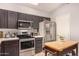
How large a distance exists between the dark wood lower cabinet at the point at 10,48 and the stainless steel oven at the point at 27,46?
7 cm

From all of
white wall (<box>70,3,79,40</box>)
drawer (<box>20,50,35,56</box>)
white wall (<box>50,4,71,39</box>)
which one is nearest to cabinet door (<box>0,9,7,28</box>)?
drawer (<box>20,50,35,56</box>)

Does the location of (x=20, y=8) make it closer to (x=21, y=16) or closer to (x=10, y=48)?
(x=21, y=16)

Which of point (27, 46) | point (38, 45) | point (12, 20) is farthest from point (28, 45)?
point (12, 20)

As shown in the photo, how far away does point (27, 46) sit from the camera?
128 centimetres

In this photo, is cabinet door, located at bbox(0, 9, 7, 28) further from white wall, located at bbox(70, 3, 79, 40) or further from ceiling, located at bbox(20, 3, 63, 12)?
white wall, located at bbox(70, 3, 79, 40)

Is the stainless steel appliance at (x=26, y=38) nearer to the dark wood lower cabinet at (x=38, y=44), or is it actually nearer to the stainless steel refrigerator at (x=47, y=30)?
the dark wood lower cabinet at (x=38, y=44)

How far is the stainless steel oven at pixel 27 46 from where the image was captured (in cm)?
123

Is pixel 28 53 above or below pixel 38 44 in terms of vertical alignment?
below

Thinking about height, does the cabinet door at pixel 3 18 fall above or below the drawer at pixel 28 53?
above

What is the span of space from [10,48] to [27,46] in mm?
230

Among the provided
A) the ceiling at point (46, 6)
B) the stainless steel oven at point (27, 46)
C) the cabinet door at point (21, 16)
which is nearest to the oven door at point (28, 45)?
the stainless steel oven at point (27, 46)

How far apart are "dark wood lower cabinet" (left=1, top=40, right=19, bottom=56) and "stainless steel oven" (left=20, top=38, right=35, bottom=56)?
0.07 meters

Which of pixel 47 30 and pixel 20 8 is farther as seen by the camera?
pixel 47 30

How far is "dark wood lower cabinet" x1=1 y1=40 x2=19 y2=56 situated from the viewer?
113cm
